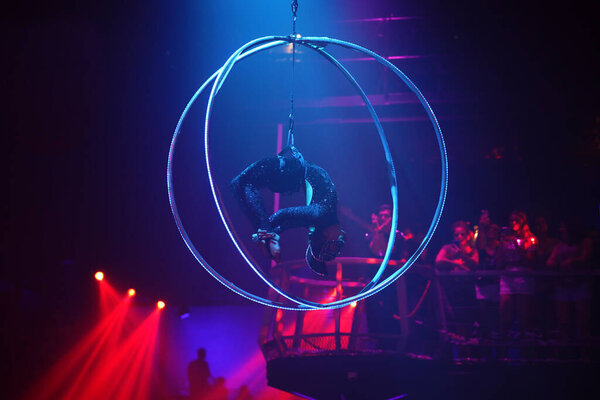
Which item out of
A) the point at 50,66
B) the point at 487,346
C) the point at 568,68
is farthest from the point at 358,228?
the point at 50,66

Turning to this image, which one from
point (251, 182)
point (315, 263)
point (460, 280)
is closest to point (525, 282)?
point (460, 280)

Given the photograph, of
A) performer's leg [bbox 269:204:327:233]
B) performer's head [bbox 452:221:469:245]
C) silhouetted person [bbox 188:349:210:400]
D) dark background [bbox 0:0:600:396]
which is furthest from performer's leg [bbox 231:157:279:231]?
silhouetted person [bbox 188:349:210:400]

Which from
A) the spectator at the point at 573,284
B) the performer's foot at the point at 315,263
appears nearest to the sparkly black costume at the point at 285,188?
the performer's foot at the point at 315,263

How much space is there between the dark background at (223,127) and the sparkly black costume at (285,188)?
3.87 meters

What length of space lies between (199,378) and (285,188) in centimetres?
523

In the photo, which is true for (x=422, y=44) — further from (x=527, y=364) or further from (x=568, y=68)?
(x=527, y=364)

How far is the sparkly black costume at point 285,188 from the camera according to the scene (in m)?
4.09

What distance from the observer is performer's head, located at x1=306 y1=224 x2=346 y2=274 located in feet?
13.7

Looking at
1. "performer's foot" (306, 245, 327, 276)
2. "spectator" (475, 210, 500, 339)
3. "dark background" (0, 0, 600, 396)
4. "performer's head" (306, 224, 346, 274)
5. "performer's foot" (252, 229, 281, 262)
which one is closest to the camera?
"performer's foot" (252, 229, 281, 262)

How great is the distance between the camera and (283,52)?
861cm

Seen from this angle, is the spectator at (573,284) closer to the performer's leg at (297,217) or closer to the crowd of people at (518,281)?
the crowd of people at (518,281)

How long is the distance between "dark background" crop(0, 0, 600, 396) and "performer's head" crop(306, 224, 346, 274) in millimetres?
4280

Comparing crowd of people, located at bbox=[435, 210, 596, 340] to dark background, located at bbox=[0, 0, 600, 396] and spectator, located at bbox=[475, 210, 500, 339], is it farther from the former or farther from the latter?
dark background, located at bbox=[0, 0, 600, 396]

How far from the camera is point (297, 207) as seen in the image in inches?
160
